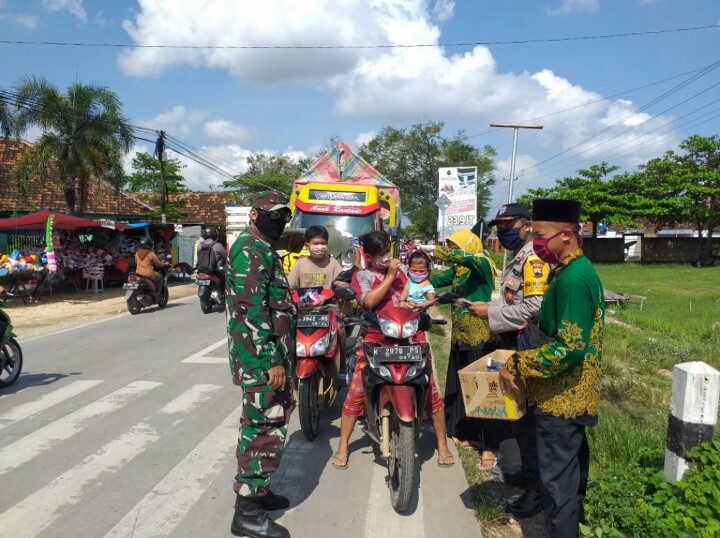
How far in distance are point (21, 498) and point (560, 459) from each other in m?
3.32

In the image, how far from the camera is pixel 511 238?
12.7 ft

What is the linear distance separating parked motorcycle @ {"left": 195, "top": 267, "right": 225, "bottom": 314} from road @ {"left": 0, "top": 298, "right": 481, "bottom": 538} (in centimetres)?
523

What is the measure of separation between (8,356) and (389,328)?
488 centimetres

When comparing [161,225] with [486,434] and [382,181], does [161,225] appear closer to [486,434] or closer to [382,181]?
[382,181]

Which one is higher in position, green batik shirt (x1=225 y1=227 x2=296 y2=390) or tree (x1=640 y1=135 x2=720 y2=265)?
tree (x1=640 y1=135 x2=720 y2=265)

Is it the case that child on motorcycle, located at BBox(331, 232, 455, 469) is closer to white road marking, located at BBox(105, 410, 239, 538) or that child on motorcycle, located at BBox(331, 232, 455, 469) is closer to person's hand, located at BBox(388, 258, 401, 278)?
person's hand, located at BBox(388, 258, 401, 278)

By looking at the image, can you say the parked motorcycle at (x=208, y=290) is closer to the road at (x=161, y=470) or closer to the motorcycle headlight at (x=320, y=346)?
the road at (x=161, y=470)

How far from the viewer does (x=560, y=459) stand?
2.60 meters

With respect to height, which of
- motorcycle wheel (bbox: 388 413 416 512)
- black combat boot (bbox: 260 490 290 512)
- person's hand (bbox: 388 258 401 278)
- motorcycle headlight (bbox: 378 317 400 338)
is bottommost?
black combat boot (bbox: 260 490 290 512)

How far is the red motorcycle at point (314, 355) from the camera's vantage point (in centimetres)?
433

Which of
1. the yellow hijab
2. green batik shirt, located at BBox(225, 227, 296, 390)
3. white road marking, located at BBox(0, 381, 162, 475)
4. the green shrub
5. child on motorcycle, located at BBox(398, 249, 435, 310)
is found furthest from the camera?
child on motorcycle, located at BBox(398, 249, 435, 310)

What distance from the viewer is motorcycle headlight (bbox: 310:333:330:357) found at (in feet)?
14.2

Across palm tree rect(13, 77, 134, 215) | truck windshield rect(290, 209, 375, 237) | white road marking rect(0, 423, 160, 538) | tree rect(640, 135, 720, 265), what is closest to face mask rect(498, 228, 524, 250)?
white road marking rect(0, 423, 160, 538)

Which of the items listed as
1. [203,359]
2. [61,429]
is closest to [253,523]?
[61,429]
